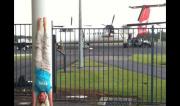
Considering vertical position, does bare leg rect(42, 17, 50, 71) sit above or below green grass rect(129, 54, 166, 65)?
above

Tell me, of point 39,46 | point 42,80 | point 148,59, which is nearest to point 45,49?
point 39,46

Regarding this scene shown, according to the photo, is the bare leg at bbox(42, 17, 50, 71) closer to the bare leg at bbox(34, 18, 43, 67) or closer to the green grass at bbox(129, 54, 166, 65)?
the bare leg at bbox(34, 18, 43, 67)

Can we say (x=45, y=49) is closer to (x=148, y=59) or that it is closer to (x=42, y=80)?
(x=42, y=80)

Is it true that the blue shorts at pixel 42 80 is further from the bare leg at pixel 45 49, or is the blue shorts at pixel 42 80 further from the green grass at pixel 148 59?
the green grass at pixel 148 59

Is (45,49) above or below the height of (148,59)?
above

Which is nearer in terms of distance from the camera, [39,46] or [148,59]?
[39,46]

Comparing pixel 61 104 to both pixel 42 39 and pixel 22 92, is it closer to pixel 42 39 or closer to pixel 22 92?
pixel 22 92

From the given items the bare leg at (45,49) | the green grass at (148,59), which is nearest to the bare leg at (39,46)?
the bare leg at (45,49)

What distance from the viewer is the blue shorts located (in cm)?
609

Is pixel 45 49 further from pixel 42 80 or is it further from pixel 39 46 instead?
pixel 42 80

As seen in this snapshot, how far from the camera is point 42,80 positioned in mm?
6109

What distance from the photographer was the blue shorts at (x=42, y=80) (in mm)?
6090

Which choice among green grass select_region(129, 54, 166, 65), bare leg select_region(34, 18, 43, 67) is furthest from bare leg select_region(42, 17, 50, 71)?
green grass select_region(129, 54, 166, 65)
